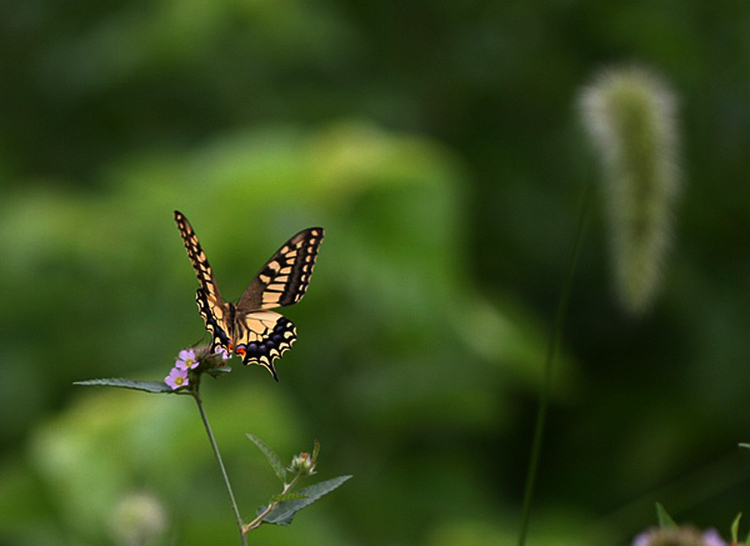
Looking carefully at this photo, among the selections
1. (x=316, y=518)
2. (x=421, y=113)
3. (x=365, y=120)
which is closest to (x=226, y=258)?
(x=316, y=518)

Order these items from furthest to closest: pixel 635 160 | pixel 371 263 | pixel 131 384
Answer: pixel 371 263 → pixel 635 160 → pixel 131 384

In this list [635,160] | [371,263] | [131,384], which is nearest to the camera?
[131,384]

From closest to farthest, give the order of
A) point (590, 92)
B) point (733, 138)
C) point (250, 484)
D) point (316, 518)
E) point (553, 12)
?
point (590, 92), point (316, 518), point (250, 484), point (733, 138), point (553, 12)

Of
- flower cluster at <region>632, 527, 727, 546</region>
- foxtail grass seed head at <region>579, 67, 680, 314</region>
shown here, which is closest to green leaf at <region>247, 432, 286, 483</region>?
flower cluster at <region>632, 527, 727, 546</region>

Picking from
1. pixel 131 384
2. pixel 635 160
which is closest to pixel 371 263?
pixel 635 160

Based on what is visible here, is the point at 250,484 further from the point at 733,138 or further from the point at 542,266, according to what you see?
the point at 733,138

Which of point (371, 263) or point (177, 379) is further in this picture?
point (371, 263)

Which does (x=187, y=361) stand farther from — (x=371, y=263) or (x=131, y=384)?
(x=371, y=263)
